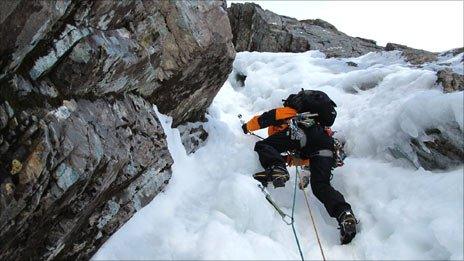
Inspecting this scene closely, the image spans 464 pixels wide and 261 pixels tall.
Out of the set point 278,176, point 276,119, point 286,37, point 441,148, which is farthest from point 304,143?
point 286,37

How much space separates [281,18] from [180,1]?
13873 mm

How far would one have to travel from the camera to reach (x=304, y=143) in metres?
6.31

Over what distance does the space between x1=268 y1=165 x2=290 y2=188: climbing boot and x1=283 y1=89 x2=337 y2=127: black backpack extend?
3.96 feet

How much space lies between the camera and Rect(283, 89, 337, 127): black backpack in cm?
654

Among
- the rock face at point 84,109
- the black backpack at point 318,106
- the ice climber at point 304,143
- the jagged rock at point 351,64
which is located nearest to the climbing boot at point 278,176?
the ice climber at point 304,143

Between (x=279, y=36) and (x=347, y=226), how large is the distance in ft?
43.8

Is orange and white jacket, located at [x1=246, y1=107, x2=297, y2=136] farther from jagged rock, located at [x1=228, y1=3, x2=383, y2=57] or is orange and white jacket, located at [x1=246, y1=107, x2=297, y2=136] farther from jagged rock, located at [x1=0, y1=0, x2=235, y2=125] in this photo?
jagged rock, located at [x1=228, y1=3, x2=383, y2=57]

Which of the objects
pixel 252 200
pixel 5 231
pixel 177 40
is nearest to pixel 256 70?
pixel 177 40

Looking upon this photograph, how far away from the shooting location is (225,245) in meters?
4.64

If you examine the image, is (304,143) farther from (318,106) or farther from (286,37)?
(286,37)

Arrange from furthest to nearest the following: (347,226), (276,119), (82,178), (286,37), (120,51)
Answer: (286,37) < (276,119) < (347,226) < (120,51) < (82,178)

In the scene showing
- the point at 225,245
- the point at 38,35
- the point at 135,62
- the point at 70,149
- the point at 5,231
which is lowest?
the point at 225,245

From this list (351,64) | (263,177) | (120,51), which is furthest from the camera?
(351,64)

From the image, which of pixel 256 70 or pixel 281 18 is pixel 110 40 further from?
pixel 281 18
